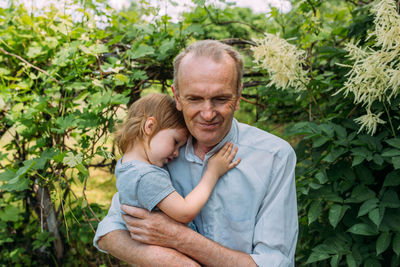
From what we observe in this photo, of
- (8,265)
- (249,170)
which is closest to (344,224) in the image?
(249,170)

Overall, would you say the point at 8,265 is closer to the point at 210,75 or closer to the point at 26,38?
the point at 26,38

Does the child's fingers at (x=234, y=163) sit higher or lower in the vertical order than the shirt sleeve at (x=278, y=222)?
higher

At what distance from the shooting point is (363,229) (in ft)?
5.75

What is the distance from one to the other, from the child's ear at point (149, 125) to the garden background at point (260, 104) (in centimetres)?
34

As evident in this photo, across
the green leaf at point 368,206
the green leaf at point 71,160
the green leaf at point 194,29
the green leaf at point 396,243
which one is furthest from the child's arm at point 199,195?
the green leaf at point 194,29

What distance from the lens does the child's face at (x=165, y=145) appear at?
162 cm

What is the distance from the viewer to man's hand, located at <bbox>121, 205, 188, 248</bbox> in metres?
1.53

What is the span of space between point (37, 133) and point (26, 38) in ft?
2.43

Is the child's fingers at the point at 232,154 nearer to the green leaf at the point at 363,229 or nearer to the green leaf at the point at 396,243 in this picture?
the green leaf at the point at 363,229

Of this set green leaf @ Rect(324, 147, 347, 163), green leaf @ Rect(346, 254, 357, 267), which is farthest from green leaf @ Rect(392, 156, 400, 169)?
green leaf @ Rect(346, 254, 357, 267)

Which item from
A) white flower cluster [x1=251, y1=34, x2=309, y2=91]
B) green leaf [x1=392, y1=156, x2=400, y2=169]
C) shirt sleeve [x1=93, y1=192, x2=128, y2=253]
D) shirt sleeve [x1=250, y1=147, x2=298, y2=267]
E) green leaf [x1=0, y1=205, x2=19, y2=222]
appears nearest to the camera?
shirt sleeve [x1=250, y1=147, x2=298, y2=267]

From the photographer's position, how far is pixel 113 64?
2.07 metres

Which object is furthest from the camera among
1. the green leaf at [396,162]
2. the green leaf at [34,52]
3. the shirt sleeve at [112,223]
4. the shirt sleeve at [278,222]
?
the green leaf at [34,52]

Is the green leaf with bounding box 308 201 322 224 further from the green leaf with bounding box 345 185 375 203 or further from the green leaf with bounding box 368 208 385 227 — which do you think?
the green leaf with bounding box 368 208 385 227
